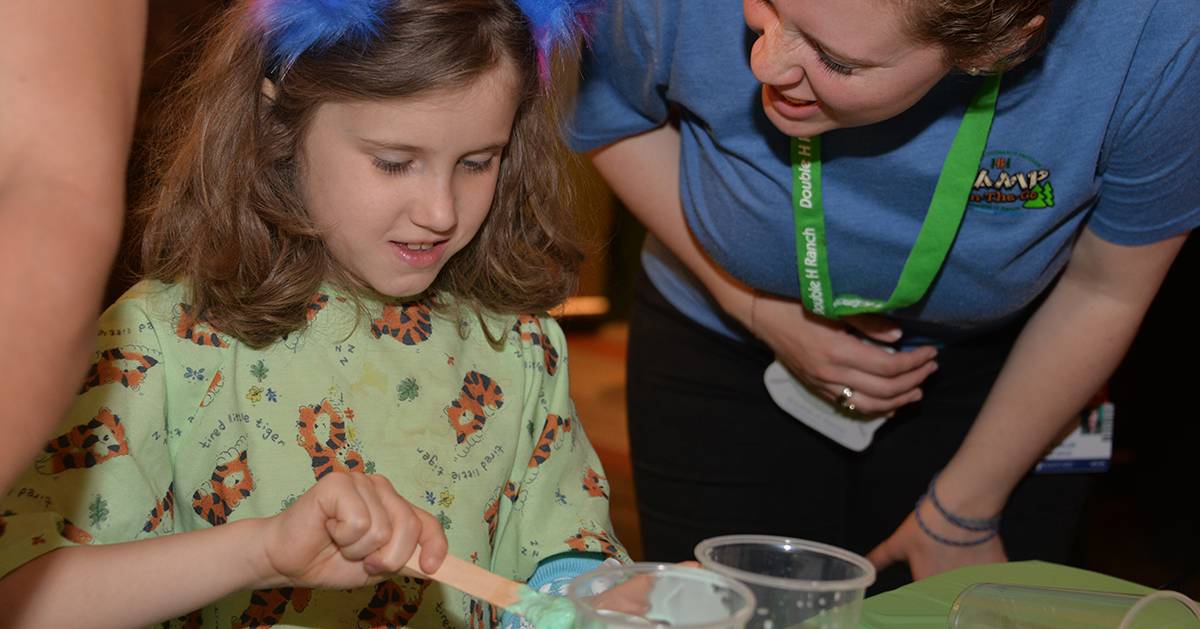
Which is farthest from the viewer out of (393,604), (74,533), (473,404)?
(473,404)

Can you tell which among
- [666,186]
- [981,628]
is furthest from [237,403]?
[981,628]

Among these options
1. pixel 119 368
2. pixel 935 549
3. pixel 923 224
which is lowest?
pixel 935 549

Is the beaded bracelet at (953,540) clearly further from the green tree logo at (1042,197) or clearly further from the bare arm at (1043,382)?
the green tree logo at (1042,197)

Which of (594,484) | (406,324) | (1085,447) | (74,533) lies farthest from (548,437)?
(1085,447)

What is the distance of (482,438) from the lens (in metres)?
1.40

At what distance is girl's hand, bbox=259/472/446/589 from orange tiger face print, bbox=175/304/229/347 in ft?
1.03

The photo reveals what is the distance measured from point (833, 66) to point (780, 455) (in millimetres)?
709

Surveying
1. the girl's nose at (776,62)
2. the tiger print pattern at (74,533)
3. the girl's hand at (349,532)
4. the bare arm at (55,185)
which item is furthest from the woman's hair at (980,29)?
the tiger print pattern at (74,533)

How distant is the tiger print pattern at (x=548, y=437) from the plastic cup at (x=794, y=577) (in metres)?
0.50

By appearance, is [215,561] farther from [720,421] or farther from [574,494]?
[720,421]

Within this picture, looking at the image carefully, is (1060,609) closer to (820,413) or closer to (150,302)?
(820,413)

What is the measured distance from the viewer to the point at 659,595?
0.91 metres

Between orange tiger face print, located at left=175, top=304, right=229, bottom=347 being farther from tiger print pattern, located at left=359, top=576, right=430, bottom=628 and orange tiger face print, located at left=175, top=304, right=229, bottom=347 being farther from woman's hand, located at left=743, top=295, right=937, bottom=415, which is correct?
woman's hand, located at left=743, top=295, right=937, bottom=415

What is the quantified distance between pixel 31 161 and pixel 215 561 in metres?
0.46
